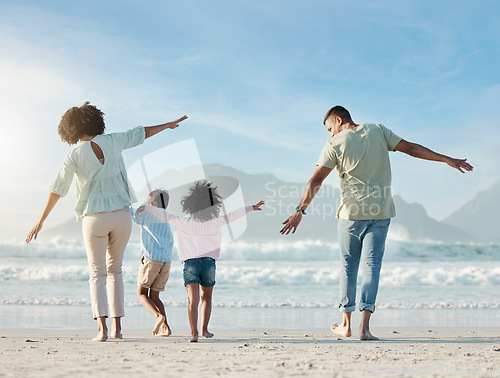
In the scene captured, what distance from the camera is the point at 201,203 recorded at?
4.15 meters

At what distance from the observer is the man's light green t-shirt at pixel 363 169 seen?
4.03 metres

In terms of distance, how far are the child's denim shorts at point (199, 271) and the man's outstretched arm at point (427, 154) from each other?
5.72 ft

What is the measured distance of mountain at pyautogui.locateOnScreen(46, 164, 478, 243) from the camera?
80.1ft

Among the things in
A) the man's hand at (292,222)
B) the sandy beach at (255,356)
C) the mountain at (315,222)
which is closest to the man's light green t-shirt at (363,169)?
the man's hand at (292,222)

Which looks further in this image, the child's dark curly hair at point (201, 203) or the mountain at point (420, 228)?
the mountain at point (420, 228)

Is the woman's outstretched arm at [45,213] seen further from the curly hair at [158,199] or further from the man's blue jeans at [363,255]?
the man's blue jeans at [363,255]

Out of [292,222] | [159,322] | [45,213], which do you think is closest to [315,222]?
[159,322]

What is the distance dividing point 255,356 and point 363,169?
5.50ft

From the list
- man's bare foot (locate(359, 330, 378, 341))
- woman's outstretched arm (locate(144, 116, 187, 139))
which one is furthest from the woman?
man's bare foot (locate(359, 330, 378, 341))

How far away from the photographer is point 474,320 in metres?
6.28

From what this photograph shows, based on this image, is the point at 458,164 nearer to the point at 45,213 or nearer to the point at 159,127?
the point at 159,127

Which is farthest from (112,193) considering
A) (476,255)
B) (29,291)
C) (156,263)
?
(476,255)

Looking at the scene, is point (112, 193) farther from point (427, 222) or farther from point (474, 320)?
point (427, 222)

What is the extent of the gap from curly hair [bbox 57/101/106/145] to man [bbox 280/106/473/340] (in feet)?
5.53
